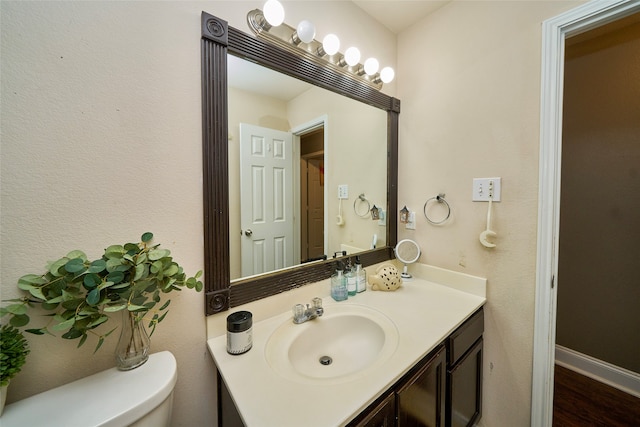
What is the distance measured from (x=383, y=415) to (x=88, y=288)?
86 cm

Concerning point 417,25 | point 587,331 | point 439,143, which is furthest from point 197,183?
point 587,331

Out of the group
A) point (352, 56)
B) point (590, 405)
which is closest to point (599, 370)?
point (590, 405)

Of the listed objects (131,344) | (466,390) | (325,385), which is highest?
(131,344)

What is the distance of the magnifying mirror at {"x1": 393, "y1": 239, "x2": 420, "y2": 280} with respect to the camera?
1.49 m

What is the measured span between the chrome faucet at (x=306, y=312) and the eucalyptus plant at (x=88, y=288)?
50 cm

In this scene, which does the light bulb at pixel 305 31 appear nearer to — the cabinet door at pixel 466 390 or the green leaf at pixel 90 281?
the green leaf at pixel 90 281

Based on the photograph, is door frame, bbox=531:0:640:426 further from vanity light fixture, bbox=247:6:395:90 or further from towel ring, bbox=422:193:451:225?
vanity light fixture, bbox=247:6:395:90

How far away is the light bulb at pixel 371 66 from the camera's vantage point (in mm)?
1308

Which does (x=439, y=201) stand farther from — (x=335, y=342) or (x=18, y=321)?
(x=18, y=321)

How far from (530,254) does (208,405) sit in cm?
150

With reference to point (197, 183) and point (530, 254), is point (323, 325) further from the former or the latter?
point (530, 254)

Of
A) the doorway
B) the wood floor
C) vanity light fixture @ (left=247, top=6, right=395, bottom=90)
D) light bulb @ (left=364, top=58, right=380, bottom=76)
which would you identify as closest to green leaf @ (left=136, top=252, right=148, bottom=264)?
the doorway

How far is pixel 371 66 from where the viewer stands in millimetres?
1316

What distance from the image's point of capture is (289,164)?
1.16m
